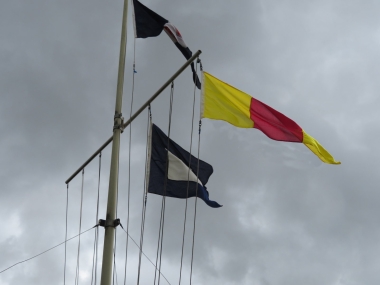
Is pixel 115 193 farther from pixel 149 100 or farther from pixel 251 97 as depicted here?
pixel 251 97

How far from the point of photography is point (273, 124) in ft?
63.1

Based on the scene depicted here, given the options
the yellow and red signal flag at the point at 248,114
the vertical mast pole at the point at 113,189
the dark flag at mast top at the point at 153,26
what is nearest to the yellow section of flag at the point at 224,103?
the yellow and red signal flag at the point at 248,114

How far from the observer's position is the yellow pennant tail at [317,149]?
18.9 metres

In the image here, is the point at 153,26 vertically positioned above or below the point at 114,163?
above

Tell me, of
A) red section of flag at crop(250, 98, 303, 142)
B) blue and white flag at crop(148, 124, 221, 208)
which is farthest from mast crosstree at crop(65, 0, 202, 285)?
red section of flag at crop(250, 98, 303, 142)

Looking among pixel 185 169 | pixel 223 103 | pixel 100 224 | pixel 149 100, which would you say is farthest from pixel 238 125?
pixel 100 224

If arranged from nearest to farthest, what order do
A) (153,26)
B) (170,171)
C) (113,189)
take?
(113,189), (170,171), (153,26)

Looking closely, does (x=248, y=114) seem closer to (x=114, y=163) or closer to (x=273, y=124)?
(x=273, y=124)

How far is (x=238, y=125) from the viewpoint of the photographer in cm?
1878

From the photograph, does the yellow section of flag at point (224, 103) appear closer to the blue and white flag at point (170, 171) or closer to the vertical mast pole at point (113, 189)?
the blue and white flag at point (170, 171)

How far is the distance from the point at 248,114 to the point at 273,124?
39.5 inches

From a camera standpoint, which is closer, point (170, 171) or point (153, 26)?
point (170, 171)

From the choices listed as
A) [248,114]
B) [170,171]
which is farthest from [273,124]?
[170,171]

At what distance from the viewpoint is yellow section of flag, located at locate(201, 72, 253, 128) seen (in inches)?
726
